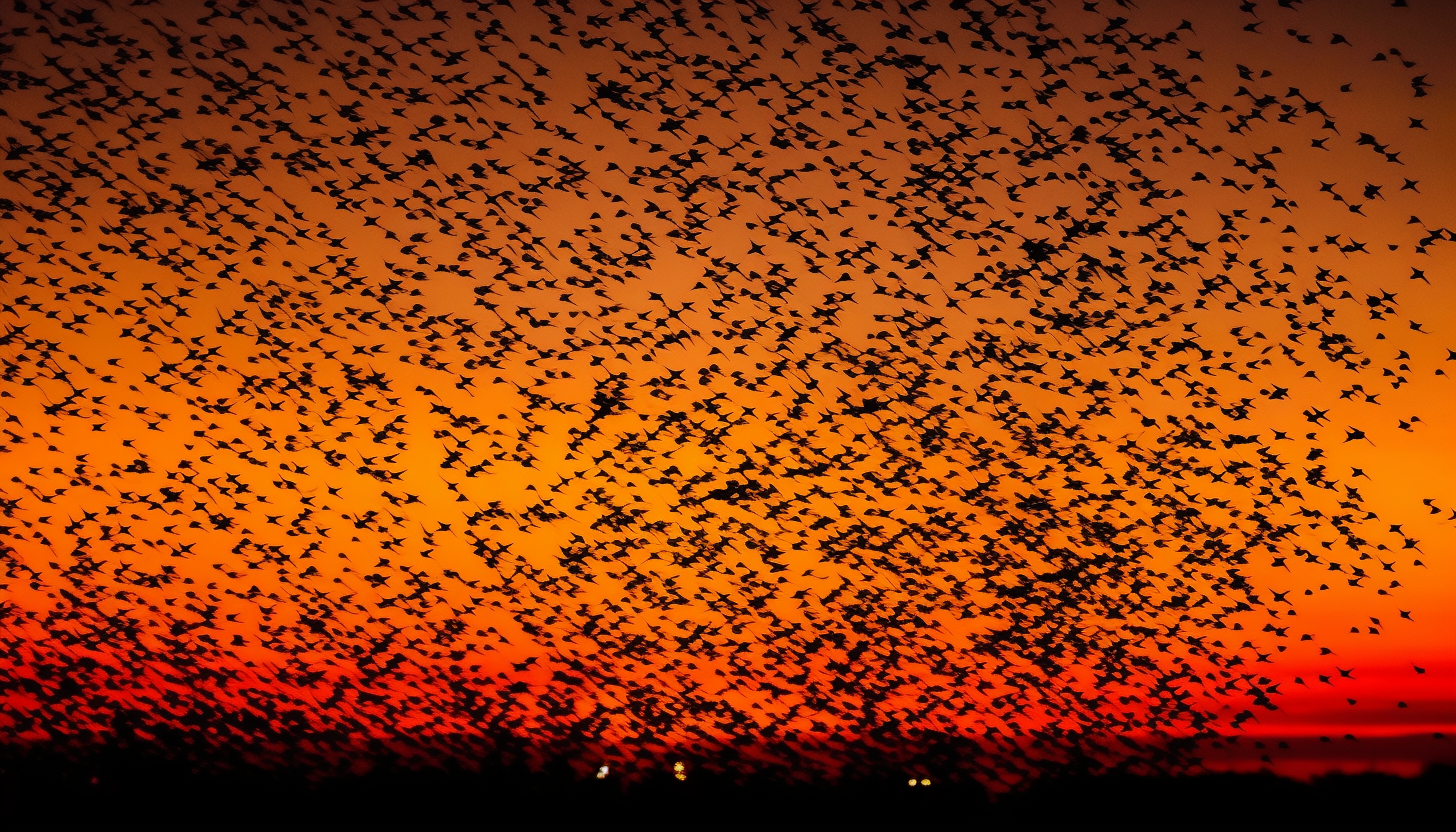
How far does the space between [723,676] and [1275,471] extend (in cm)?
580

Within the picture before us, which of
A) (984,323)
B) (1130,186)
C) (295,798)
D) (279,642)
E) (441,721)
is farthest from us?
(295,798)

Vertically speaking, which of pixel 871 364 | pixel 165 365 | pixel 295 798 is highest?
pixel 871 364

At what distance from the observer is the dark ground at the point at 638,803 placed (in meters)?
19.0

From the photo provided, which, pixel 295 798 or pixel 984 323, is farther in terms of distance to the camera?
pixel 295 798

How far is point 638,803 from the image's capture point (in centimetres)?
2517

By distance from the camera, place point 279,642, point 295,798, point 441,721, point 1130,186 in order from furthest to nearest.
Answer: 1. point 295,798
2. point 441,721
3. point 279,642
4. point 1130,186

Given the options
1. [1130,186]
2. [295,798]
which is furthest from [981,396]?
[295,798]

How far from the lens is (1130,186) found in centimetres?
1077

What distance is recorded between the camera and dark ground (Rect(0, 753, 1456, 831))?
1905 centimetres

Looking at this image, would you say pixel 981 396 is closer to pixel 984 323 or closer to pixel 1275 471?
pixel 984 323

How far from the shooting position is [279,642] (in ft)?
42.1

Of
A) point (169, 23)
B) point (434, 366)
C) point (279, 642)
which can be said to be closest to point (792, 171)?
point (434, 366)

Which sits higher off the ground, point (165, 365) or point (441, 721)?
point (165, 365)

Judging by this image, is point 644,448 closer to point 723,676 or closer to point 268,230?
point 723,676
